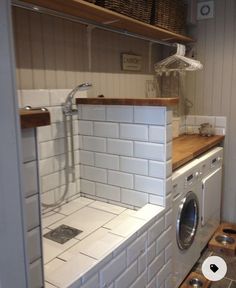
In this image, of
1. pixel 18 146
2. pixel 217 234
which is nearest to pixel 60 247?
pixel 18 146

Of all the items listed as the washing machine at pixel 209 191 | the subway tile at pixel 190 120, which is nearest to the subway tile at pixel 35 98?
the washing machine at pixel 209 191

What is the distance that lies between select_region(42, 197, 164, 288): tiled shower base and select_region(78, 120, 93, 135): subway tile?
1.48 feet

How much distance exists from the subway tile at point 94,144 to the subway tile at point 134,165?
0.52 ft

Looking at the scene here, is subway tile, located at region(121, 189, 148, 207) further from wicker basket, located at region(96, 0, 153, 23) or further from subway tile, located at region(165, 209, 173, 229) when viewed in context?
wicker basket, located at region(96, 0, 153, 23)

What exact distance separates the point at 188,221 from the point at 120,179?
→ 2.55ft

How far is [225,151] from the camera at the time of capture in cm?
292

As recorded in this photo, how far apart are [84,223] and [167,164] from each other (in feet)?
1.83

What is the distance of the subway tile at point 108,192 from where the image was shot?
1774mm

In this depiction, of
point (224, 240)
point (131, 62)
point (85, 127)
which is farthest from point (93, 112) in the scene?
point (224, 240)

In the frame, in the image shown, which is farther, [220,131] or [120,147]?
[220,131]

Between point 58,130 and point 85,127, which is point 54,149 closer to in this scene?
point 58,130

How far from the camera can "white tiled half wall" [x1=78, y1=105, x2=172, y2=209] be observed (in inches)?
61.6

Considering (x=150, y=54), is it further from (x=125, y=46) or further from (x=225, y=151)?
(x=225, y=151)

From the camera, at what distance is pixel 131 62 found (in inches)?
97.7
